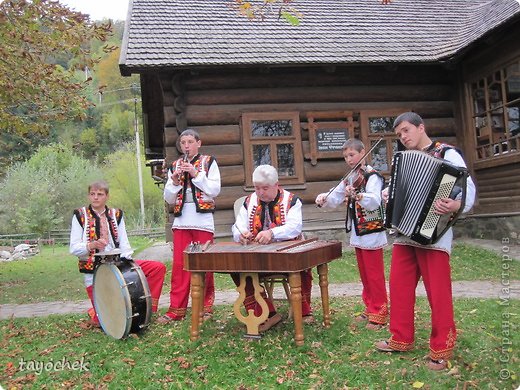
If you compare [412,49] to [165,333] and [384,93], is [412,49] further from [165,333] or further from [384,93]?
[165,333]

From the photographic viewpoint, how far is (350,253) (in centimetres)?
936

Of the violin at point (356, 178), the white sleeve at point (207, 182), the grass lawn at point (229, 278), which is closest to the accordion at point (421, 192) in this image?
the violin at point (356, 178)

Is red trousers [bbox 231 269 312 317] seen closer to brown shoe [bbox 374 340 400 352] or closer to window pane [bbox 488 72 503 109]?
brown shoe [bbox 374 340 400 352]

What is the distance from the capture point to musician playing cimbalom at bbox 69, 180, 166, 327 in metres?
4.87

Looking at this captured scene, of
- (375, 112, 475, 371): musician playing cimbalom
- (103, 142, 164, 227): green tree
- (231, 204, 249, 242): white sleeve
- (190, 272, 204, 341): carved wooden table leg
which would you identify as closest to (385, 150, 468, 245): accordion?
(375, 112, 475, 371): musician playing cimbalom

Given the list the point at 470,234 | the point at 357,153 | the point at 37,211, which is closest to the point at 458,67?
the point at 470,234

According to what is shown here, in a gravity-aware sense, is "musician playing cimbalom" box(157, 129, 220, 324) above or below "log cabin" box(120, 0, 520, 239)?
below

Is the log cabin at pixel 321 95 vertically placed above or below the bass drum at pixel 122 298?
above


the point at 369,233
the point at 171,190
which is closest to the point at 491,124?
the point at 369,233

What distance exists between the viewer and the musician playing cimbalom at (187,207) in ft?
16.1

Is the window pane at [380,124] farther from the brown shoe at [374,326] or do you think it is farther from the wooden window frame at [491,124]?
the brown shoe at [374,326]

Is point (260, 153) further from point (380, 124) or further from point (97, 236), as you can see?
point (97, 236)

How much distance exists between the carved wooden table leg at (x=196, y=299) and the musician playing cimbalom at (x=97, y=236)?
2.84ft

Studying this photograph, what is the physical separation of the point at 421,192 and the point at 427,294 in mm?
831
